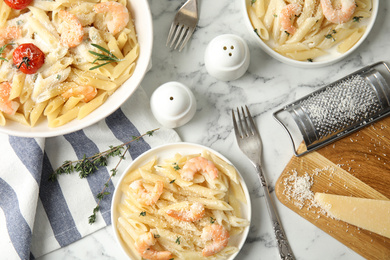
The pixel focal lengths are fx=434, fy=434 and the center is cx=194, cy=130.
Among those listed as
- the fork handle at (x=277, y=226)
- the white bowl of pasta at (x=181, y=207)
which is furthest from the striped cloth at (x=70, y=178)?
the fork handle at (x=277, y=226)

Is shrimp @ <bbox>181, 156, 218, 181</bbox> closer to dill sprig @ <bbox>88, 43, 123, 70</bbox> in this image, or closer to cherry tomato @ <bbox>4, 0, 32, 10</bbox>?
dill sprig @ <bbox>88, 43, 123, 70</bbox>

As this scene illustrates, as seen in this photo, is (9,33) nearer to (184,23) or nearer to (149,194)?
(184,23)

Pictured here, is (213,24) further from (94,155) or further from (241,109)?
(94,155)

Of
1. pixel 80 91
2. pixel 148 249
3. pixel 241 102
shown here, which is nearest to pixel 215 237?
pixel 148 249

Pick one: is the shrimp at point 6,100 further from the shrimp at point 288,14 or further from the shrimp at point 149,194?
the shrimp at point 288,14

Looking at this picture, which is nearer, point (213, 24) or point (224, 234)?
point (224, 234)

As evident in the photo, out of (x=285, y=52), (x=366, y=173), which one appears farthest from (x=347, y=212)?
(x=285, y=52)
